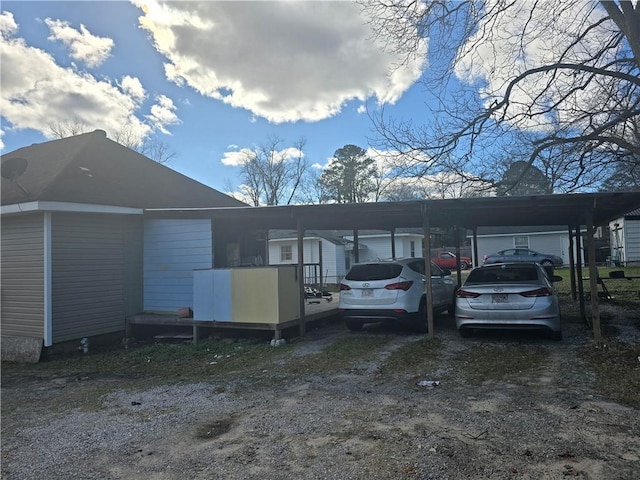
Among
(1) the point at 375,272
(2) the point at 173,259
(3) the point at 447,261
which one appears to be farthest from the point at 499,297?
(3) the point at 447,261

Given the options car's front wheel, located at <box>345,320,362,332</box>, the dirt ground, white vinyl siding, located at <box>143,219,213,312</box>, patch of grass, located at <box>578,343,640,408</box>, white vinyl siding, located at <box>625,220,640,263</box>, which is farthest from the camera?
white vinyl siding, located at <box>625,220,640,263</box>

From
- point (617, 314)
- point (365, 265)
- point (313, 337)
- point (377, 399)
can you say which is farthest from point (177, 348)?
point (617, 314)

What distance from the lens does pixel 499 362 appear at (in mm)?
6801

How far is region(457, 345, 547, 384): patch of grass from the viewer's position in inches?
241

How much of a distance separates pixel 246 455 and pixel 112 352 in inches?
266

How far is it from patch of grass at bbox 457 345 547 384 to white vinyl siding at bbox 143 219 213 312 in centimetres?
616

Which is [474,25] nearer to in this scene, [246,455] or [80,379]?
[246,455]

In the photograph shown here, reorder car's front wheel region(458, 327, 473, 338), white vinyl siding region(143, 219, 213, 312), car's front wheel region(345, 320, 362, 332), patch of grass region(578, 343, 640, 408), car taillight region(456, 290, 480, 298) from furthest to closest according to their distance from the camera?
white vinyl siding region(143, 219, 213, 312)
car's front wheel region(345, 320, 362, 332)
car's front wheel region(458, 327, 473, 338)
car taillight region(456, 290, 480, 298)
patch of grass region(578, 343, 640, 408)

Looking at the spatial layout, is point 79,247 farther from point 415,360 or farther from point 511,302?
point 511,302

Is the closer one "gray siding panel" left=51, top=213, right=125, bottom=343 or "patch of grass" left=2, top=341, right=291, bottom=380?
"patch of grass" left=2, top=341, right=291, bottom=380

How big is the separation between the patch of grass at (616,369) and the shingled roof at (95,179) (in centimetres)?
990

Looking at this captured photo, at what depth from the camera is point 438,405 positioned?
4.95 meters

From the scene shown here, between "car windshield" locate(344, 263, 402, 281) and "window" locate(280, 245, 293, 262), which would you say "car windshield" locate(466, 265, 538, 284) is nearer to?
"car windshield" locate(344, 263, 402, 281)

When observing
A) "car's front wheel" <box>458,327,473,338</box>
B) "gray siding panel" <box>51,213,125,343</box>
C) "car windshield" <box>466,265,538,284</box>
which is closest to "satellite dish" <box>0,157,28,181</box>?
"gray siding panel" <box>51,213,125,343</box>
